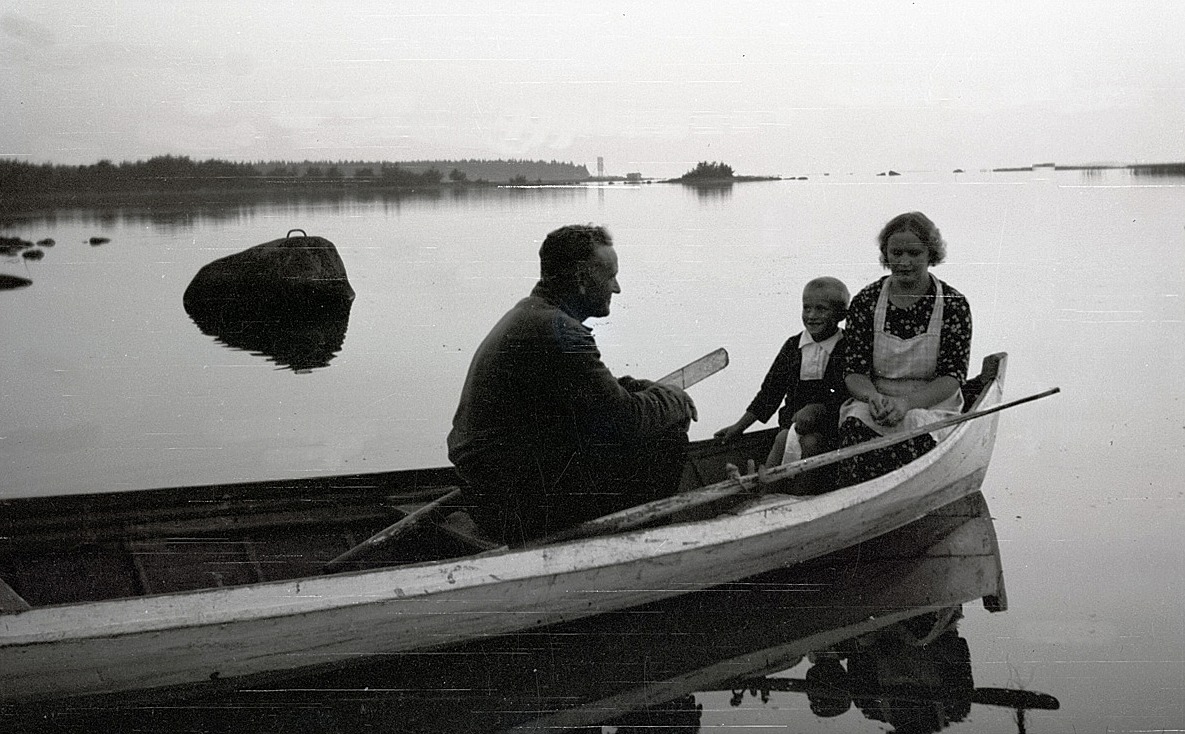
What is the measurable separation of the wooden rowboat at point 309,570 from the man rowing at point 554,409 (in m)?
0.18

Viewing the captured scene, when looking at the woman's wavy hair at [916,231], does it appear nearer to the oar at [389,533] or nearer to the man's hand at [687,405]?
the man's hand at [687,405]

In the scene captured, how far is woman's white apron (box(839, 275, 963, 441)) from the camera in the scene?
13.2ft

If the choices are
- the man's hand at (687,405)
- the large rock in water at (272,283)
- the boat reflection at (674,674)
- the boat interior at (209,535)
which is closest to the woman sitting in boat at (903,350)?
the boat reflection at (674,674)

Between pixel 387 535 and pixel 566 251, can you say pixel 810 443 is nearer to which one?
pixel 566 251

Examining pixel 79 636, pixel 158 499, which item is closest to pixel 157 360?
pixel 158 499

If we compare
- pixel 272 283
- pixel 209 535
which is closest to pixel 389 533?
pixel 209 535

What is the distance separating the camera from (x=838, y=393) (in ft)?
14.3

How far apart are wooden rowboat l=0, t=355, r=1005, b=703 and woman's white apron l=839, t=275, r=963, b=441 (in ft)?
0.61

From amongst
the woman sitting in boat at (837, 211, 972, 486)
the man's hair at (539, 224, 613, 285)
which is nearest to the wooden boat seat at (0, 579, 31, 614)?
the man's hair at (539, 224, 613, 285)

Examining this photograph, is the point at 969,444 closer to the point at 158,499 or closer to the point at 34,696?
the point at 158,499

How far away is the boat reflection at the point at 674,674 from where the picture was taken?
3.03 m

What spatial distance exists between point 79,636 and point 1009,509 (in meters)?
4.00

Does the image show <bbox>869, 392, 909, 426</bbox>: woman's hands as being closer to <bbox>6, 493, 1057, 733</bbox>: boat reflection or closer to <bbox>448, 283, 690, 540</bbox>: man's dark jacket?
<bbox>6, 493, 1057, 733</bbox>: boat reflection

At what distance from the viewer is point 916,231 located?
3908 mm
